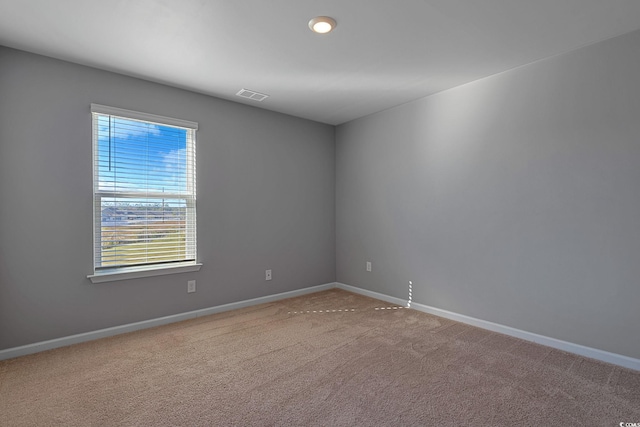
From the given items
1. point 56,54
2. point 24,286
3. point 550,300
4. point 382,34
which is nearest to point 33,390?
point 24,286

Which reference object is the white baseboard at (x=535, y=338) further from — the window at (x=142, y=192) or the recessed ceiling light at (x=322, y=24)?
the recessed ceiling light at (x=322, y=24)

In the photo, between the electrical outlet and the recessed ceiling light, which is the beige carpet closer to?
the electrical outlet

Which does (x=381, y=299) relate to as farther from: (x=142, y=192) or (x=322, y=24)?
(x=322, y=24)

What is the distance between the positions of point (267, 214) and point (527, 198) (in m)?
2.72

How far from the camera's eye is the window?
9.46 ft

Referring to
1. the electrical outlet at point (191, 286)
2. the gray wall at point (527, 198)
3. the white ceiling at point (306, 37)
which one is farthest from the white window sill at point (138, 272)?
the gray wall at point (527, 198)

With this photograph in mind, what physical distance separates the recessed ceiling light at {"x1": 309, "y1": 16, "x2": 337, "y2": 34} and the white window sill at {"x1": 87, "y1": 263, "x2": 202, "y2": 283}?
250cm

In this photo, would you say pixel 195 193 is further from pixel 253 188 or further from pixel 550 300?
pixel 550 300

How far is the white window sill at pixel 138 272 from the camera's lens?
2840mm

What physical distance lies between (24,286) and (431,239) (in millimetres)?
3683

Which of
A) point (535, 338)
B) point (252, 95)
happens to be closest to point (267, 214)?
point (252, 95)

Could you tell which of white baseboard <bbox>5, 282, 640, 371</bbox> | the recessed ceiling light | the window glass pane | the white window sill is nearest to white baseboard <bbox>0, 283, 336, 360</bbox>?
white baseboard <bbox>5, 282, 640, 371</bbox>

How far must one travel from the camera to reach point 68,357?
249 centimetres

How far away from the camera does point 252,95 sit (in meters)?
3.49
